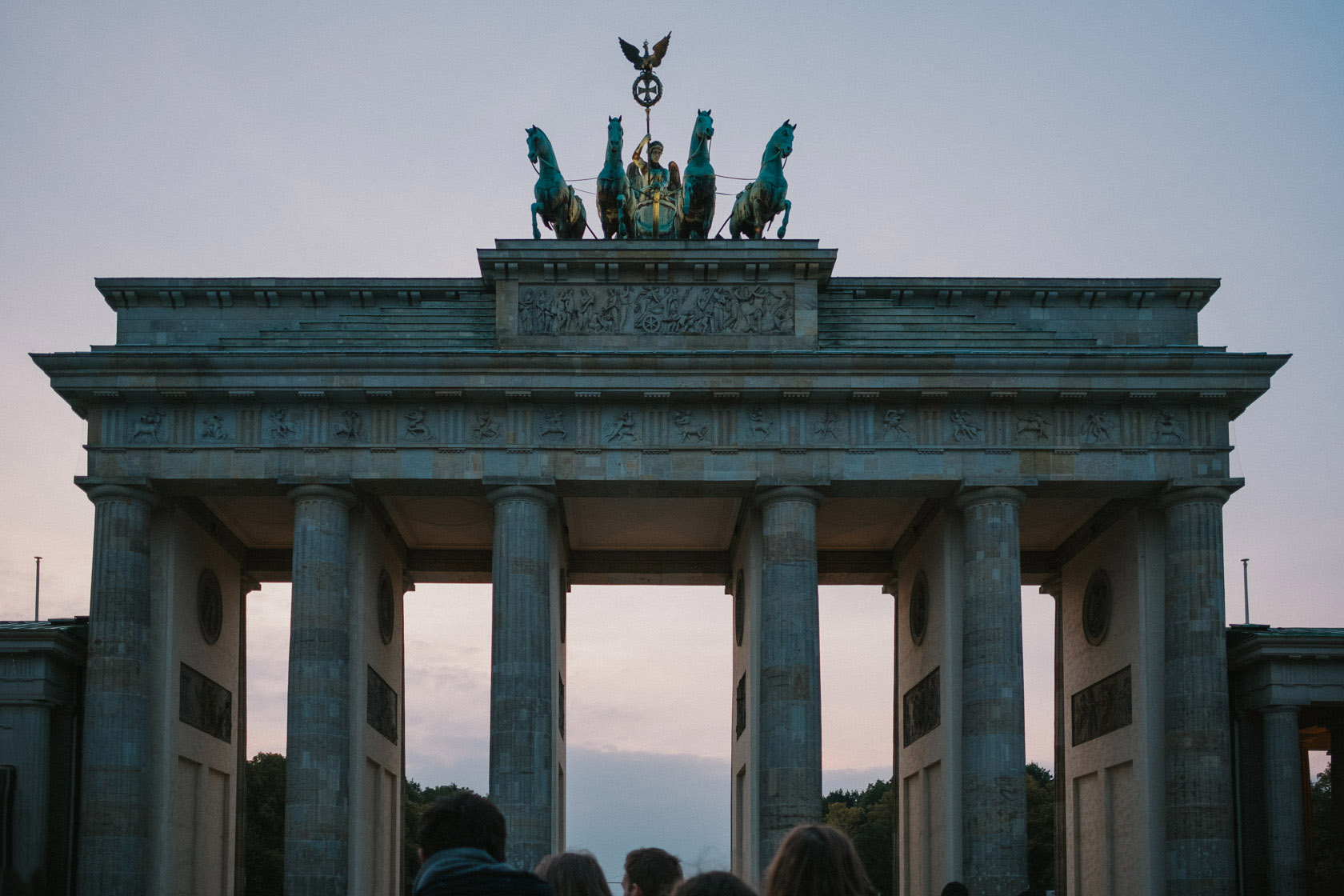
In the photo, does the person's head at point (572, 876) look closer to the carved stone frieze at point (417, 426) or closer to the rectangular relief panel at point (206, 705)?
the carved stone frieze at point (417, 426)

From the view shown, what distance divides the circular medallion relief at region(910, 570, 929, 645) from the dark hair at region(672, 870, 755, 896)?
37266 mm

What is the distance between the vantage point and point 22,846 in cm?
3750

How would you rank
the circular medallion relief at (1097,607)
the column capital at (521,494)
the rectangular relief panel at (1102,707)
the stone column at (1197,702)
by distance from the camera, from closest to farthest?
the stone column at (1197,702) → the column capital at (521,494) → the rectangular relief panel at (1102,707) → the circular medallion relief at (1097,607)

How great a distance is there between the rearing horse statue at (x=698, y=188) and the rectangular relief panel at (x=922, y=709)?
13.6 m

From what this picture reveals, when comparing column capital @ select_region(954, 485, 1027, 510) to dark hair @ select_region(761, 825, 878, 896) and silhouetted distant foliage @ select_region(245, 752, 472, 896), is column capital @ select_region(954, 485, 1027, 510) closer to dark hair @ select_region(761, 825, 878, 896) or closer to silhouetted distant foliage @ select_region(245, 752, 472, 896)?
dark hair @ select_region(761, 825, 878, 896)

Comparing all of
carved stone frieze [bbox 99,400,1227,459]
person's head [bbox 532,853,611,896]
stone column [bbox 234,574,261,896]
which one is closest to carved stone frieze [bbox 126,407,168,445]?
carved stone frieze [bbox 99,400,1227,459]

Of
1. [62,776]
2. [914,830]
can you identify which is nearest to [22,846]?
[62,776]

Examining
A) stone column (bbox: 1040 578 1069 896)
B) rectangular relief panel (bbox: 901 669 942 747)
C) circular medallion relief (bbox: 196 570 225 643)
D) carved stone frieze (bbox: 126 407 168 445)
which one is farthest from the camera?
stone column (bbox: 1040 578 1069 896)

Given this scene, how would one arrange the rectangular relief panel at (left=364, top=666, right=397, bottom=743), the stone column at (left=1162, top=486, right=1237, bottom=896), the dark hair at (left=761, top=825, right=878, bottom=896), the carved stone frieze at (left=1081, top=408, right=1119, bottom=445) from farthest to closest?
the rectangular relief panel at (left=364, top=666, right=397, bottom=743), the carved stone frieze at (left=1081, top=408, right=1119, bottom=445), the stone column at (left=1162, top=486, right=1237, bottom=896), the dark hair at (left=761, top=825, right=878, bottom=896)

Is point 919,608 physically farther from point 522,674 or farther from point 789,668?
point 522,674

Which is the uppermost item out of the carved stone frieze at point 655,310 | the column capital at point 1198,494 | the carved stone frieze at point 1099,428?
the carved stone frieze at point 655,310

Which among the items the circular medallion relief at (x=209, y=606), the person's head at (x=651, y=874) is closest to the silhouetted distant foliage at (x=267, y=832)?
the circular medallion relief at (x=209, y=606)

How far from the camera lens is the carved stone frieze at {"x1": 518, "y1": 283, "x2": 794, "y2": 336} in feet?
135

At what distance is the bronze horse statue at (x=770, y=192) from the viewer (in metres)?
42.2
